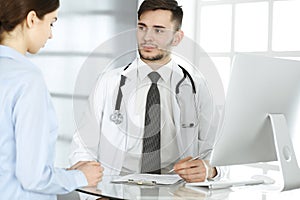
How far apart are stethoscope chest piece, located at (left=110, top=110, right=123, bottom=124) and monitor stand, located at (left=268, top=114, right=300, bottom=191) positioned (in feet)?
1.73

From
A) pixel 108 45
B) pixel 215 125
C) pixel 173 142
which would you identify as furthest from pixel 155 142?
pixel 108 45

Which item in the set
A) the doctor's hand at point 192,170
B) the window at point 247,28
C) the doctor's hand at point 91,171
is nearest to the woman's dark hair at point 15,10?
the doctor's hand at point 91,171

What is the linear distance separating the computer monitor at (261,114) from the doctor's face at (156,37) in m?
0.39

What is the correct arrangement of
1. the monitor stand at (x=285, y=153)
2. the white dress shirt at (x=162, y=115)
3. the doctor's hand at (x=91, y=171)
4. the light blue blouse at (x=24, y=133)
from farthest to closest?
the white dress shirt at (x=162, y=115) < the monitor stand at (x=285, y=153) < the doctor's hand at (x=91, y=171) < the light blue blouse at (x=24, y=133)

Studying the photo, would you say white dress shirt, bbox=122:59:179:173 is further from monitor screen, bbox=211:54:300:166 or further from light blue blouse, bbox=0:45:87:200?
light blue blouse, bbox=0:45:87:200

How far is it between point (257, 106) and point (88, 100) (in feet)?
2.05

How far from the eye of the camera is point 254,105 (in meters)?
1.61

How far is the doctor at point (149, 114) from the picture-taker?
1.85 meters

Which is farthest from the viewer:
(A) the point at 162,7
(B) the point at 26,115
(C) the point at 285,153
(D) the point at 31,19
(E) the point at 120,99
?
(A) the point at 162,7

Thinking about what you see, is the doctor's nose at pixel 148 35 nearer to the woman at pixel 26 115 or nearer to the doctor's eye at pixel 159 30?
the doctor's eye at pixel 159 30

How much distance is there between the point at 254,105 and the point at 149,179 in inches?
17.5

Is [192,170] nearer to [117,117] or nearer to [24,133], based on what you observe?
[117,117]

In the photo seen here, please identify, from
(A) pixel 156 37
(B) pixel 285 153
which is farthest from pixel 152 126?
(B) pixel 285 153

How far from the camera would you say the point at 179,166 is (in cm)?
175
